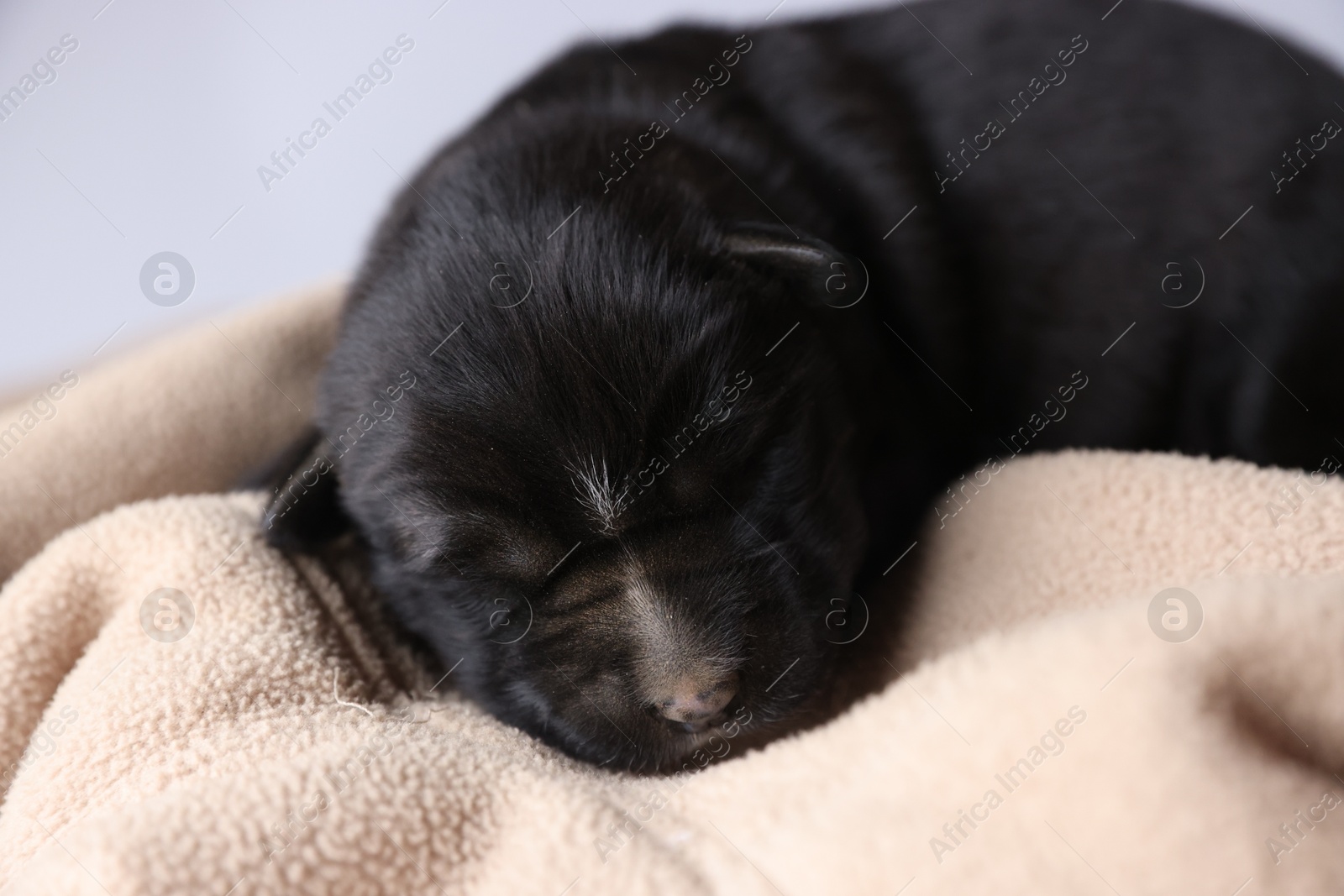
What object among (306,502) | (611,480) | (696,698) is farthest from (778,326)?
(306,502)

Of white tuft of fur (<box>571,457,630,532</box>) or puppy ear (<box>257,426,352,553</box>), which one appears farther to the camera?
puppy ear (<box>257,426,352,553</box>)

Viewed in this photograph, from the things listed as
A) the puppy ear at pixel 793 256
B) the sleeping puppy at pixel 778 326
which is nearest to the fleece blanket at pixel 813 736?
the sleeping puppy at pixel 778 326

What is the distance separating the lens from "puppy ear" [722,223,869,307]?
1.56 meters

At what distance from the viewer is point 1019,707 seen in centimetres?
94

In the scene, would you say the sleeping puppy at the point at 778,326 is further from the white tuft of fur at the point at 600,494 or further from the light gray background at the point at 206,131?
the light gray background at the point at 206,131

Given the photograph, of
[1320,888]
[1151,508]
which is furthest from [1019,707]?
[1151,508]

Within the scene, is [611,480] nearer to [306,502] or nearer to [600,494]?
[600,494]

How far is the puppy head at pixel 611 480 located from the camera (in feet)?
4.46

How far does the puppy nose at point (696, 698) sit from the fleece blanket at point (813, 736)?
3.6 inches

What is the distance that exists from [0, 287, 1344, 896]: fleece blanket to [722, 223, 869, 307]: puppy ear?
1.65ft

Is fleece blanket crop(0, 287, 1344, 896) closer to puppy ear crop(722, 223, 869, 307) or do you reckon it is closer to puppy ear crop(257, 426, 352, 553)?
puppy ear crop(257, 426, 352, 553)

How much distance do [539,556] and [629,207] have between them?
1.82 ft

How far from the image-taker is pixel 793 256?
5.13 ft

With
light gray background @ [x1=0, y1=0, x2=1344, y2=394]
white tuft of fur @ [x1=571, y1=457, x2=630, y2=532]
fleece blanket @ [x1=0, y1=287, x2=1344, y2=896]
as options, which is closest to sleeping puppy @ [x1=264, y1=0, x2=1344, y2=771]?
white tuft of fur @ [x1=571, y1=457, x2=630, y2=532]
